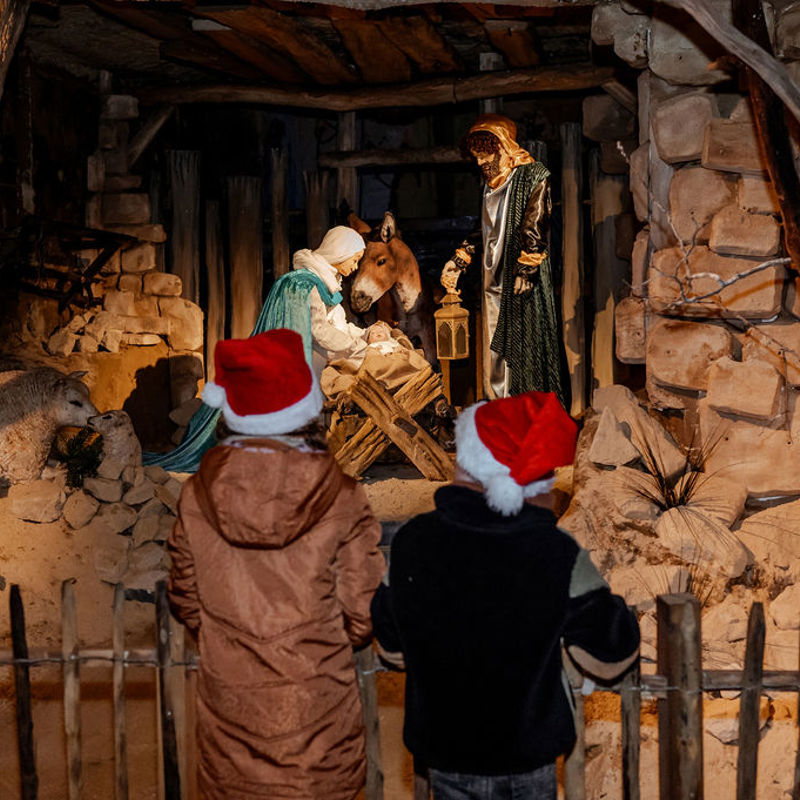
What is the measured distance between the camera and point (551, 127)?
917 cm

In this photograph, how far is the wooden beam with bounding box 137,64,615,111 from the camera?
7.93 metres

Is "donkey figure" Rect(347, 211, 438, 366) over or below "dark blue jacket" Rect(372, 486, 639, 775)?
over

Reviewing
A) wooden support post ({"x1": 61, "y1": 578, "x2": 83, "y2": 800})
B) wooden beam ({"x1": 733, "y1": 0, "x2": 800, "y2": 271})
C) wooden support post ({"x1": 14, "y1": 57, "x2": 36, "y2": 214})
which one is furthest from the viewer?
wooden support post ({"x1": 14, "y1": 57, "x2": 36, "y2": 214})

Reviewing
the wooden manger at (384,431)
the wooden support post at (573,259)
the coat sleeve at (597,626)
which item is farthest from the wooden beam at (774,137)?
the wooden support post at (573,259)

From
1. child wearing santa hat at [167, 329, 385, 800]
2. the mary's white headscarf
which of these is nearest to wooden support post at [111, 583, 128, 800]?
child wearing santa hat at [167, 329, 385, 800]

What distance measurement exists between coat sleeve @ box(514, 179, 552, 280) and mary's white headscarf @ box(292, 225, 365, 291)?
117 cm

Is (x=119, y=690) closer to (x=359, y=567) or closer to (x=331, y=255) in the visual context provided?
(x=359, y=567)

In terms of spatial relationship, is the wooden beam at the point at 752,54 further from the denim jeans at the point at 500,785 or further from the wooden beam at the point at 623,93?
the wooden beam at the point at 623,93

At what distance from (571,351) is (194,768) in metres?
6.02

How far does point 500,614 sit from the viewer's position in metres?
2.32

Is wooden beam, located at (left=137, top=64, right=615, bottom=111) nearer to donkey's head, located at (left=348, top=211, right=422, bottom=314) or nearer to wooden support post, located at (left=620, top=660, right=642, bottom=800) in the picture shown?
donkey's head, located at (left=348, top=211, right=422, bottom=314)

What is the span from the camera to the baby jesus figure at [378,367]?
6.81 metres

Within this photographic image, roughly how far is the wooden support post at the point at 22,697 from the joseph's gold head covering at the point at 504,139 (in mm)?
5072

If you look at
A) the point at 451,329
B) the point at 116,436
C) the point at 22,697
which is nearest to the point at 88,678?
the point at 116,436
